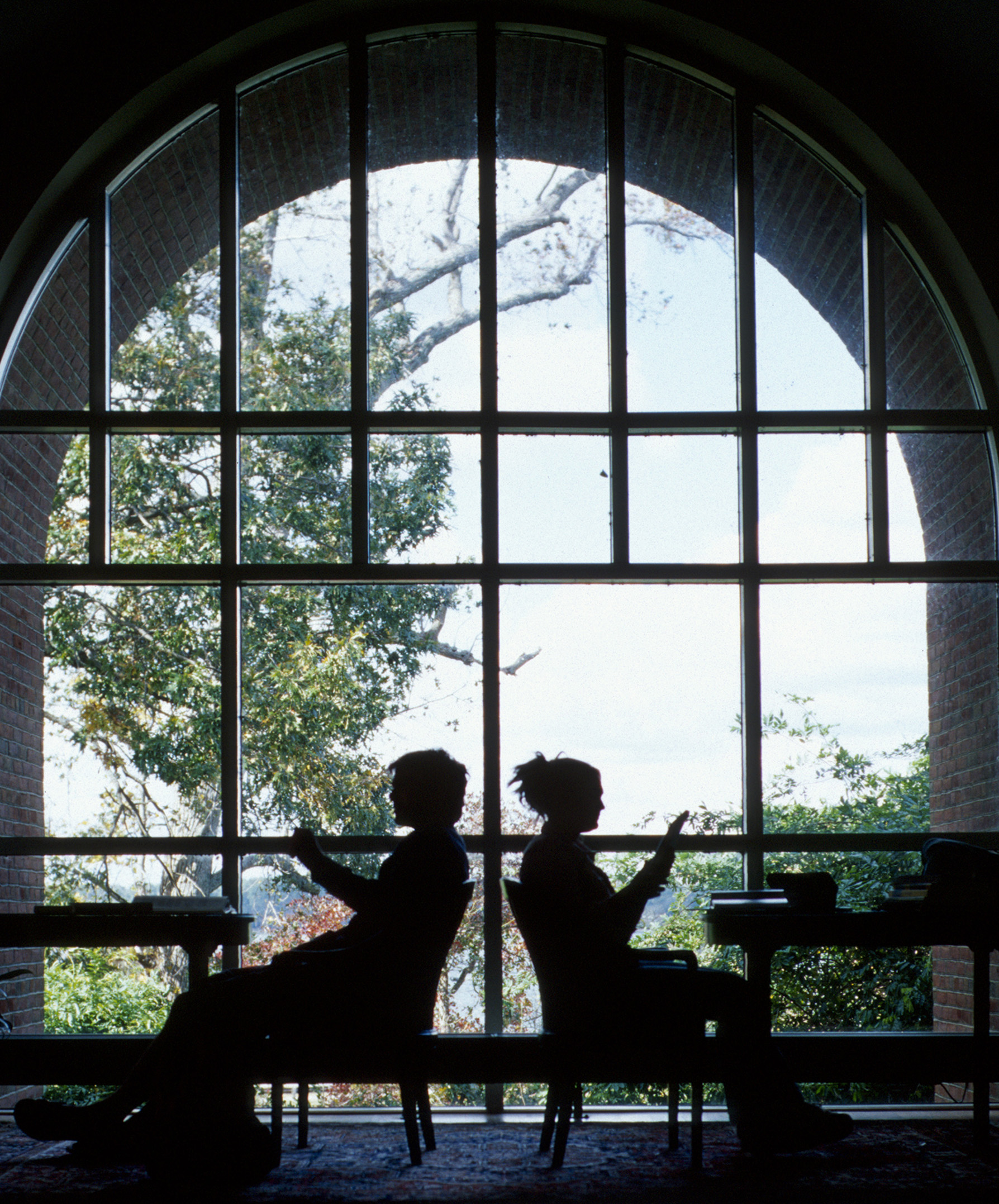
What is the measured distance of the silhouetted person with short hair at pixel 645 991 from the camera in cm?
371

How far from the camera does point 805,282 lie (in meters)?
5.35

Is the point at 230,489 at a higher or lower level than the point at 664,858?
higher

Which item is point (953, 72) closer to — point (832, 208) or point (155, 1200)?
point (832, 208)

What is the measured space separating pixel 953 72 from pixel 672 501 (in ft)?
7.02

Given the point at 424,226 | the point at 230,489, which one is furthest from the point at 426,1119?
the point at 424,226

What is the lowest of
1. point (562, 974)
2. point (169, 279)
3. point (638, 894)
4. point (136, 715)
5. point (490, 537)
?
point (562, 974)

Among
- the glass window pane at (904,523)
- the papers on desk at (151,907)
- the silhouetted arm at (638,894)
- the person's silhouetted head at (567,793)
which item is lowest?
the papers on desk at (151,907)

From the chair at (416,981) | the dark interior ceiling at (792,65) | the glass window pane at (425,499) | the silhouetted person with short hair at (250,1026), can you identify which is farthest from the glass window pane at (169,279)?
the chair at (416,981)

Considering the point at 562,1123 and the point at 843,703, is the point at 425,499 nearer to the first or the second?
the point at 843,703

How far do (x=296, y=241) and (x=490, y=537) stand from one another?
156cm

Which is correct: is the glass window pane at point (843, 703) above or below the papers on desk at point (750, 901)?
above

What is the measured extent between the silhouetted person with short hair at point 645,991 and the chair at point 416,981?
0.89 ft

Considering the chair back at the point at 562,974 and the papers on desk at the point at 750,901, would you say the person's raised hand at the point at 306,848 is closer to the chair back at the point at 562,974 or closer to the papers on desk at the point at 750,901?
the chair back at the point at 562,974

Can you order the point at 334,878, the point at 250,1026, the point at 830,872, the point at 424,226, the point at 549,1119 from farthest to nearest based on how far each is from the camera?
1. the point at 424,226
2. the point at 830,872
3. the point at 549,1119
4. the point at 334,878
5. the point at 250,1026
